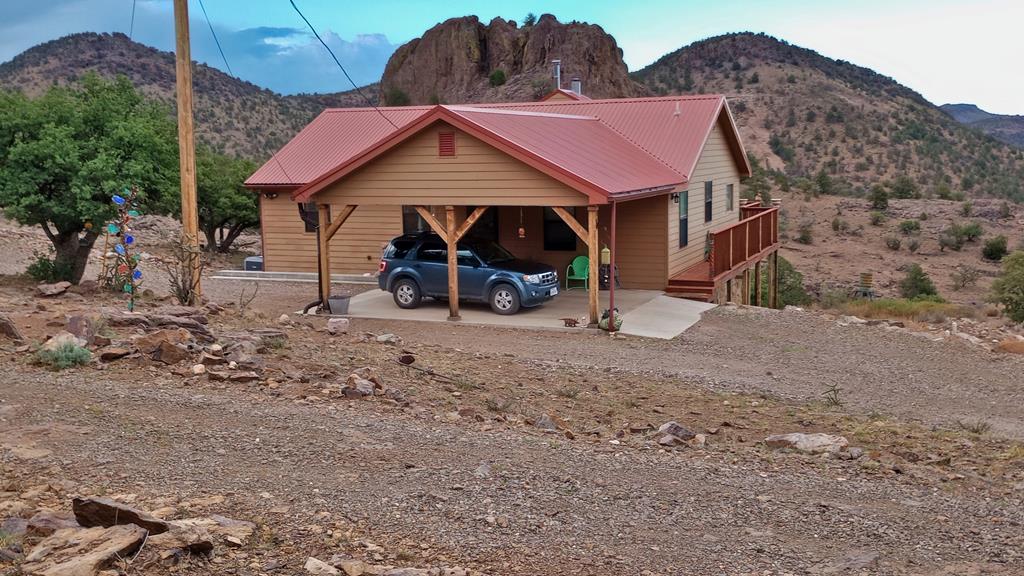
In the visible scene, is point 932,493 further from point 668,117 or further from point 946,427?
point 668,117

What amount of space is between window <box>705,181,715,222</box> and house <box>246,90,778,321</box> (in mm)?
61

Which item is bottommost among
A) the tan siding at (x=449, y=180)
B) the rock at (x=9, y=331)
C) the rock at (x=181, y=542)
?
the rock at (x=181, y=542)

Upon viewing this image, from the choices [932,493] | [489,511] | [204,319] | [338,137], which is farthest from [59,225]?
[932,493]

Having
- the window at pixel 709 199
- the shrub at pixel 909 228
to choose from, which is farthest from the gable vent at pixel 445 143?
the shrub at pixel 909 228

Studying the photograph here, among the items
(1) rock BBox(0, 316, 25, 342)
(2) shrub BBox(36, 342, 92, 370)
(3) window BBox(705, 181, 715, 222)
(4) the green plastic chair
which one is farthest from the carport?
(2) shrub BBox(36, 342, 92, 370)

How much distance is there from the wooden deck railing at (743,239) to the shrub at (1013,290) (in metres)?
6.44

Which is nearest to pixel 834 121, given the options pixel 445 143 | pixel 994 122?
pixel 445 143

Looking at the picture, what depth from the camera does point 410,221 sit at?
968 inches

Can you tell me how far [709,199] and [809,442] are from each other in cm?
1687

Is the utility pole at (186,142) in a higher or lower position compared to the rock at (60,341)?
higher

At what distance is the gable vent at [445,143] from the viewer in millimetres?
18062

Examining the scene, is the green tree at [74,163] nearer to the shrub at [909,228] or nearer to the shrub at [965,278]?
the shrub at [965,278]

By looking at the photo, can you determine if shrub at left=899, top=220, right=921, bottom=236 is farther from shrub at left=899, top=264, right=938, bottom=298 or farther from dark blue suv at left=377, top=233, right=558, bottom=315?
dark blue suv at left=377, top=233, right=558, bottom=315

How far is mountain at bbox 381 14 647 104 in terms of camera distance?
64.6m
